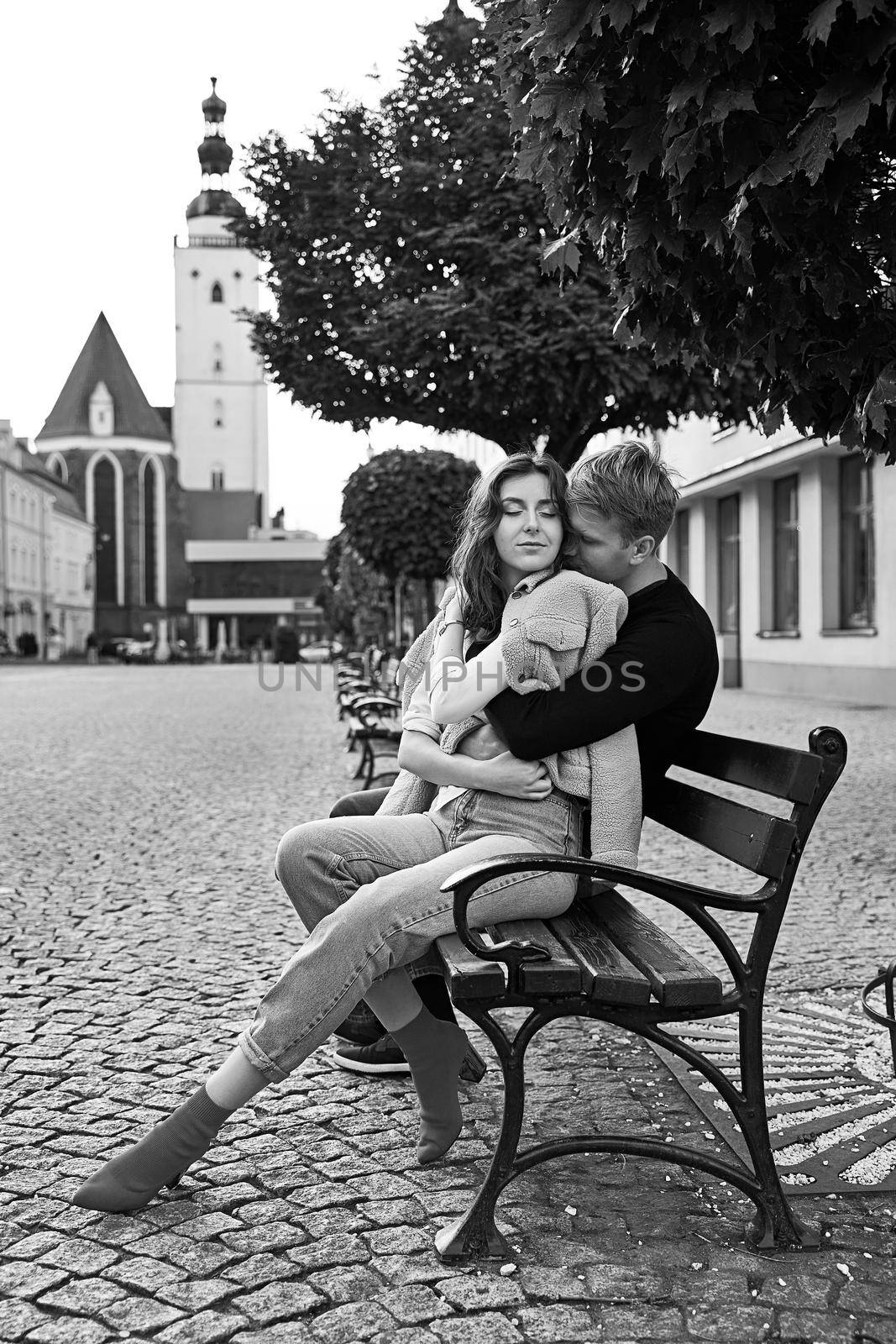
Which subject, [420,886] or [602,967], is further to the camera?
[420,886]

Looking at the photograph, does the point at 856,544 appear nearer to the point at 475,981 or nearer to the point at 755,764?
the point at 755,764

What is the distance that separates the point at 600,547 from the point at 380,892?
102 cm

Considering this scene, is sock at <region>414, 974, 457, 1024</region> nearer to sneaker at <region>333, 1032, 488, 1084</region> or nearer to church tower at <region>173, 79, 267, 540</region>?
sneaker at <region>333, 1032, 488, 1084</region>

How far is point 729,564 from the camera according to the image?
27.7 metres

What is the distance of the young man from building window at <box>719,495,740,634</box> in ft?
77.6

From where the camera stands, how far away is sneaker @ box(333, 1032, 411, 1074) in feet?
12.5

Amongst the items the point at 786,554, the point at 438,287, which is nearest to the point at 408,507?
the point at 438,287

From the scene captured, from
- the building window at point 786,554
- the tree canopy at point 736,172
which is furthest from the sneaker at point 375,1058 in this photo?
the building window at point 786,554

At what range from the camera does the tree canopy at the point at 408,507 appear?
19.2 m

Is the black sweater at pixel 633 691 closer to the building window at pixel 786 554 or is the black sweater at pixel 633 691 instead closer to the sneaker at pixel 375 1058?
the sneaker at pixel 375 1058

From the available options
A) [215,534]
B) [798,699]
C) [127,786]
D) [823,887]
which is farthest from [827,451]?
[215,534]

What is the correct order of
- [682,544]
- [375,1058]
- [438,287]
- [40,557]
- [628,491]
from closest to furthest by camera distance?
[628,491] < [375,1058] < [438,287] < [682,544] < [40,557]

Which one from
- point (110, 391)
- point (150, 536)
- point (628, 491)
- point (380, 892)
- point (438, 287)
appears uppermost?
point (110, 391)

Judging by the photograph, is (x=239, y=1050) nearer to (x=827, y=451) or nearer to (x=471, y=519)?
(x=471, y=519)
